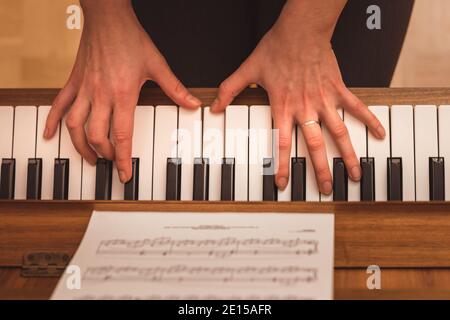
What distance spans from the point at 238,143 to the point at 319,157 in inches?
5.7

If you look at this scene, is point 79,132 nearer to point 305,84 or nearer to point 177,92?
point 177,92

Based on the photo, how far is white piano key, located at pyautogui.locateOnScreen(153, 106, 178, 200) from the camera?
1.24m

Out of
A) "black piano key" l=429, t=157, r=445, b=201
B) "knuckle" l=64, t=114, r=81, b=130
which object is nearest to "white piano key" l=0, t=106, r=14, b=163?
"knuckle" l=64, t=114, r=81, b=130

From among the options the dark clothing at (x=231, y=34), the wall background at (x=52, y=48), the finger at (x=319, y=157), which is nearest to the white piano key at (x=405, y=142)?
the finger at (x=319, y=157)

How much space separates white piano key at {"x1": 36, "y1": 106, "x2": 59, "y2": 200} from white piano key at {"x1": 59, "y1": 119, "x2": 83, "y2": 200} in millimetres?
14

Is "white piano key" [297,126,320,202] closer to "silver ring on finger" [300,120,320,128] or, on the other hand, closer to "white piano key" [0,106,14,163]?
"silver ring on finger" [300,120,320,128]

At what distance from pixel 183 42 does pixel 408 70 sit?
767mm

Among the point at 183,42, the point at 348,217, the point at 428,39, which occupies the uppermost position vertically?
the point at 428,39

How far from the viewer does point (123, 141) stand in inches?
48.4

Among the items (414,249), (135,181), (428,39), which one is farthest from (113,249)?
(428,39)

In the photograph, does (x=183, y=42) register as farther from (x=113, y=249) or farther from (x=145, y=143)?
(x=113, y=249)

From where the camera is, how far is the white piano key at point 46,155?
4.14ft

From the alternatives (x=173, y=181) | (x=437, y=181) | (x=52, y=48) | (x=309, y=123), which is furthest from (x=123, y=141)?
(x=52, y=48)
